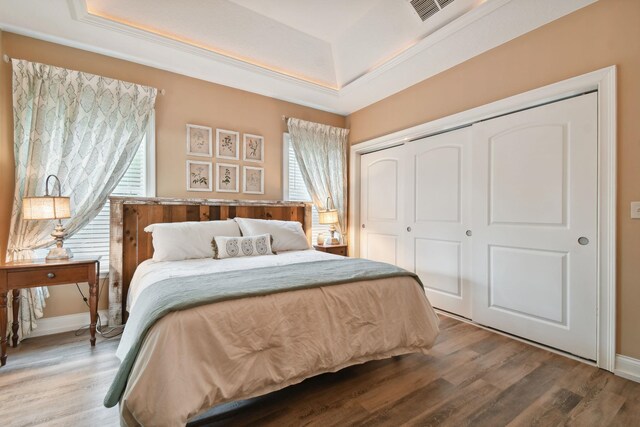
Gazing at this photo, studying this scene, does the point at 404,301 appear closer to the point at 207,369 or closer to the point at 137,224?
the point at 207,369

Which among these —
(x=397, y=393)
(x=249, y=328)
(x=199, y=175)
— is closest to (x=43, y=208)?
(x=199, y=175)

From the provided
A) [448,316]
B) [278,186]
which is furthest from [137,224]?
[448,316]

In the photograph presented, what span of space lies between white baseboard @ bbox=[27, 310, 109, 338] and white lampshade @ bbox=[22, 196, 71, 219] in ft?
3.31

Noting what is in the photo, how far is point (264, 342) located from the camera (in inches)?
61.6

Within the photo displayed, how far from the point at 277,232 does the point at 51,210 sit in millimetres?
1867

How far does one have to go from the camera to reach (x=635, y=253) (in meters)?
1.98

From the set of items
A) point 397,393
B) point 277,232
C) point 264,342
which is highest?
point 277,232

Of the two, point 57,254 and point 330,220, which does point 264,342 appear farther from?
point 330,220

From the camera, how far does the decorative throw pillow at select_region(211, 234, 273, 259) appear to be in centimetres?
271

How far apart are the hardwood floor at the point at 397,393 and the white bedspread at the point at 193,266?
56 centimetres

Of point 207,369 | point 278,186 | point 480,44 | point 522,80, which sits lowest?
point 207,369

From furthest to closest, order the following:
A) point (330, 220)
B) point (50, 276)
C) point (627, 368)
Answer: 1. point (330, 220)
2. point (50, 276)
3. point (627, 368)

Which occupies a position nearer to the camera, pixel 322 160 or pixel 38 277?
pixel 38 277

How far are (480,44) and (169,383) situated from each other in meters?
3.47
